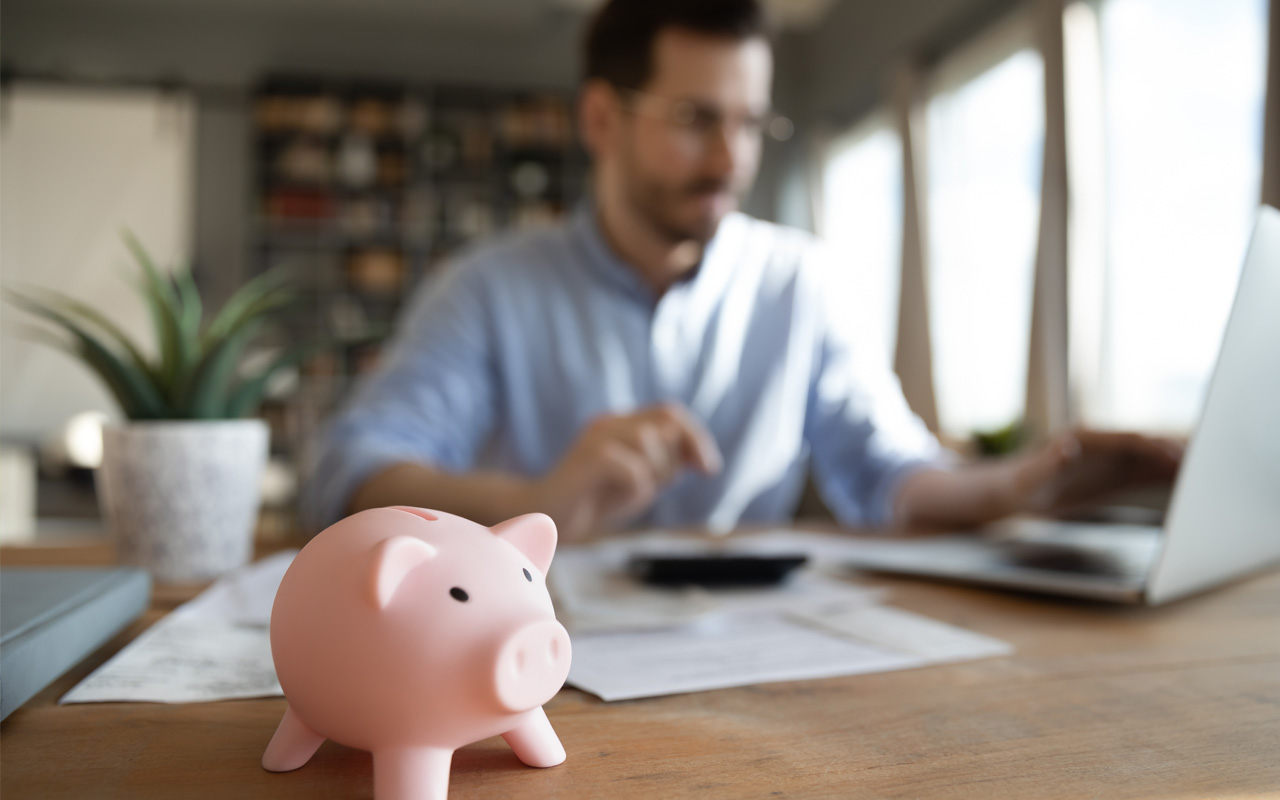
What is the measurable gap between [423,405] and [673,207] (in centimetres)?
49

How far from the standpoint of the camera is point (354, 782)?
31 cm

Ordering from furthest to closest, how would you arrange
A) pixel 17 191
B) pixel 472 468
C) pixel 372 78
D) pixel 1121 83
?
1. pixel 372 78
2. pixel 17 191
3. pixel 1121 83
4. pixel 472 468

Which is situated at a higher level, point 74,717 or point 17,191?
point 17,191

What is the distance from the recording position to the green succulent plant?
673 millimetres

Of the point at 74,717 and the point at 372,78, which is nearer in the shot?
the point at 74,717

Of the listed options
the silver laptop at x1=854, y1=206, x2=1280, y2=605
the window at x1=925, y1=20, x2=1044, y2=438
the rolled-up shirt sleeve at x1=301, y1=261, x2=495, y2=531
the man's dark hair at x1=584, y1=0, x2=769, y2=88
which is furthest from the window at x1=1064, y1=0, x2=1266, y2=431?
the rolled-up shirt sleeve at x1=301, y1=261, x2=495, y2=531

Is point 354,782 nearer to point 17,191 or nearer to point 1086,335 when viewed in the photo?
point 1086,335

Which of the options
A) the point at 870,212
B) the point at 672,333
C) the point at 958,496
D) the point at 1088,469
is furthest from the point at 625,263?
the point at 870,212

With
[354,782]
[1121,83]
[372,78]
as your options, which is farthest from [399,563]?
[372,78]

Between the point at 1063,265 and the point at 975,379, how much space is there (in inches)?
32.2

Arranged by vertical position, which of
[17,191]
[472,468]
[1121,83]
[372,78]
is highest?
[372,78]

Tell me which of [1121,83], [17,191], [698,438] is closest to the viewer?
[698,438]

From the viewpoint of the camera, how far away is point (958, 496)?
3.61 ft

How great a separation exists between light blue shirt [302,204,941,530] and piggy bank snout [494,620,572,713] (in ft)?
3.37
